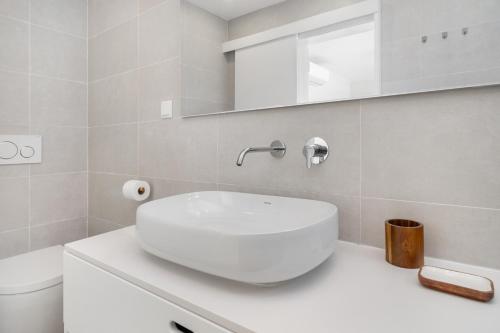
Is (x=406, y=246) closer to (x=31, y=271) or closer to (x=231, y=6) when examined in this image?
(x=231, y=6)

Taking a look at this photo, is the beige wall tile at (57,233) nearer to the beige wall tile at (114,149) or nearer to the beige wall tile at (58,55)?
the beige wall tile at (114,149)

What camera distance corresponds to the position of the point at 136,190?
1.32 m

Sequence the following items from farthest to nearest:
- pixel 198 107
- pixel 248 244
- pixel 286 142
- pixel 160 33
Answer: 1. pixel 160 33
2. pixel 198 107
3. pixel 286 142
4. pixel 248 244

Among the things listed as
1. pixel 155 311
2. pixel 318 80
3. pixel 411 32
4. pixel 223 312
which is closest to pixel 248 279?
pixel 223 312

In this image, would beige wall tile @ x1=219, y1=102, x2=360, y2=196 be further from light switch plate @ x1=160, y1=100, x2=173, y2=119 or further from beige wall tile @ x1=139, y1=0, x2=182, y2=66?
beige wall tile @ x1=139, y1=0, x2=182, y2=66

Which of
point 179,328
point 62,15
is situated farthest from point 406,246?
point 62,15

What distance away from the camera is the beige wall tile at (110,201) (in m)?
1.53

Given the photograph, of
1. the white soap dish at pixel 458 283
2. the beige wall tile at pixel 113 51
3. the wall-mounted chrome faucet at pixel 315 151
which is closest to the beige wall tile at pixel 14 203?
the beige wall tile at pixel 113 51

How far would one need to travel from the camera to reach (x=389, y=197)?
0.78 m

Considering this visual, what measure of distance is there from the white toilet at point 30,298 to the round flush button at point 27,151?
0.56 m

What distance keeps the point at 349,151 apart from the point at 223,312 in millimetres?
586

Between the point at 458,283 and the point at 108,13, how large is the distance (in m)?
2.01

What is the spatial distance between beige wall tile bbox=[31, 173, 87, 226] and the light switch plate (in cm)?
82

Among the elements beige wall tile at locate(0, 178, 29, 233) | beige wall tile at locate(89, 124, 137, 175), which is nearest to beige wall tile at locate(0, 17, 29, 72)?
beige wall tile at locate(89, 124, 137, 175)
